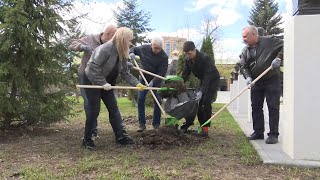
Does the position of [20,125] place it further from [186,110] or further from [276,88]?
[276,88]

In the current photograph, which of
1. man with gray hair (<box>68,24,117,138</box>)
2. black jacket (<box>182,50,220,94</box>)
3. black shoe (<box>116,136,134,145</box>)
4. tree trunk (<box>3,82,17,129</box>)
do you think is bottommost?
black shoe (<box>116,136,134,145</box>)

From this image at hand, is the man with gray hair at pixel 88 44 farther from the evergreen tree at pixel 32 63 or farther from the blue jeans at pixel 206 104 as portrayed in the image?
the blue jeans at pixel 206 104

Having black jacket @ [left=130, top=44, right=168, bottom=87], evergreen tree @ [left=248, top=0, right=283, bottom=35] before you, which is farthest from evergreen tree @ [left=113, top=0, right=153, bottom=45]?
evergreen tree @ [left=248, top=0, right=283, bottom=35]

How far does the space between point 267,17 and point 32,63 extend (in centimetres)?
4139

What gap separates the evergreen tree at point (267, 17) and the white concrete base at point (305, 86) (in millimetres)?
41114

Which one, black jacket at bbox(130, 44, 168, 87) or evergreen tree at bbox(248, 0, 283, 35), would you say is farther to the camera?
evergreen tree at bbox(248, 0, 283, 35)

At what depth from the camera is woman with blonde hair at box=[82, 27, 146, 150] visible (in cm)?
529

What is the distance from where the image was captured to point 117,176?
4.06 metres

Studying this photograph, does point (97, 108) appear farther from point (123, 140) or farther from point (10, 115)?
point (10, 115)

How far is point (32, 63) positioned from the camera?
22.4ft

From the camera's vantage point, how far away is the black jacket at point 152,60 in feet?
24.1

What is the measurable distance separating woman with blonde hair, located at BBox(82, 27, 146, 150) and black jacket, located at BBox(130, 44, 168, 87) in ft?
4.86

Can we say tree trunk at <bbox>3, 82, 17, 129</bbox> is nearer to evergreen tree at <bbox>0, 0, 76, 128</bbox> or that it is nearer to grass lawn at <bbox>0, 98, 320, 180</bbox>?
evergreen tree at <bbox>0, 0, 76, 128</bbox>

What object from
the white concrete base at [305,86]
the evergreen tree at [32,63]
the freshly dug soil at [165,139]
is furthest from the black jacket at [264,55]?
the evergreen tree at [32,63]
